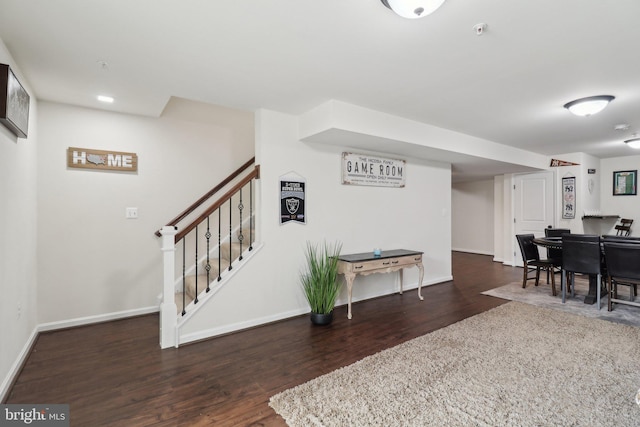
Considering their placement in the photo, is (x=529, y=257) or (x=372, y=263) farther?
(x=529, y=257)

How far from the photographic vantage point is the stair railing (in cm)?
287

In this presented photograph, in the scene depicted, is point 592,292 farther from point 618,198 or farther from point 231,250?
point 231,250

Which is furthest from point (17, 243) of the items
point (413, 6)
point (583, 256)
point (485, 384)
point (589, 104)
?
point (583, 256)

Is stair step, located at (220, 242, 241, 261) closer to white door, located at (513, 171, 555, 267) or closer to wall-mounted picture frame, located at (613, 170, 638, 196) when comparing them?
white door, located at (513, 171, 555, 267)

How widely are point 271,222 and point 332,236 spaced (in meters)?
0.89

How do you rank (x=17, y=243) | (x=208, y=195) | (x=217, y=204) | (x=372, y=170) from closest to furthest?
(x=17, y=243) → (x=217, y=204) → (x=208, y=195) → (x=372, y=170)

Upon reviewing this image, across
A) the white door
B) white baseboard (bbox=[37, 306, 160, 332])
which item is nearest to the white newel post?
white baseboard (bbox=[37, 306, 160, 332])

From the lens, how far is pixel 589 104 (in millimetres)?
3191

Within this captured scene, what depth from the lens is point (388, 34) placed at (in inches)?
80.4

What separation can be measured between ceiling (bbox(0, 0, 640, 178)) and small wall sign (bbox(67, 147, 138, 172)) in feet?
1.63

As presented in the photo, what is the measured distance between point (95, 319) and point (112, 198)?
136cm

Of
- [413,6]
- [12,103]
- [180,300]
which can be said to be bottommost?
[180,300]

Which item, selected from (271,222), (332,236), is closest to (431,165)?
(332,236)

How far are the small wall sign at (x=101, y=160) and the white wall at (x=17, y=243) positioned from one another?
1.02ft
